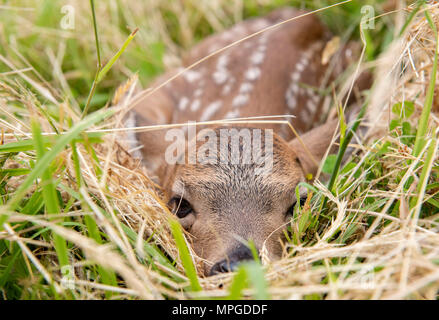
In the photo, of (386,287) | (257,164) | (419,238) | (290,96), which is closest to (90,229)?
(257,164)

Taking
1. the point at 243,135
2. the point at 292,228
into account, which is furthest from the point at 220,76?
the point at 292,228

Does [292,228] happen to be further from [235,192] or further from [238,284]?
[238,284]

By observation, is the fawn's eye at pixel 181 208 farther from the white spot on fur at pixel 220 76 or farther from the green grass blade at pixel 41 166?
the white spot on fur at pixel 220 76

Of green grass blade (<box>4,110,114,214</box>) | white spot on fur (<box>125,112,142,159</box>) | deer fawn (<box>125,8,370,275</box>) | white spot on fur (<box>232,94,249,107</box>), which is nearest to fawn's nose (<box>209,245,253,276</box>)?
deer fawn (<box>125,8,370,275</box>)

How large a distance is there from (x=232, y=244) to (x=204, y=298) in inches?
15.6

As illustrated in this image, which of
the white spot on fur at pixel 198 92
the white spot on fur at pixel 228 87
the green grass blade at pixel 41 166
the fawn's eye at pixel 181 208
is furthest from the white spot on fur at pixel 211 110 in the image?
the green grass blade at pixel 41 166

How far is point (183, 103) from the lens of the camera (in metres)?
4.10

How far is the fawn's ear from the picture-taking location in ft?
9.98

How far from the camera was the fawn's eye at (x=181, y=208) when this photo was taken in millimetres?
2668

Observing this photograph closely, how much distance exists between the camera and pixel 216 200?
8.32ft

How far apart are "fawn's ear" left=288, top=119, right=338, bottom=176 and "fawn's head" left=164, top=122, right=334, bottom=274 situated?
0.78ft

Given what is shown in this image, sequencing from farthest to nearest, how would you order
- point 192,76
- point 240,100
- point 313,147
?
point 192,76 < point 240,100 < point 313,147

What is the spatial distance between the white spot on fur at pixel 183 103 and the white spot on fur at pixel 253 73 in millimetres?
511

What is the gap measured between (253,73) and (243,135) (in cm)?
135
